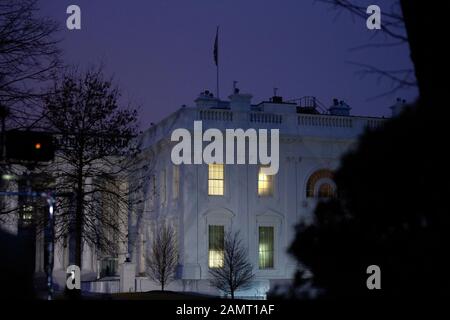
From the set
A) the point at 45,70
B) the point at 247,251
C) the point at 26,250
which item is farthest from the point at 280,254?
the point at 26,250

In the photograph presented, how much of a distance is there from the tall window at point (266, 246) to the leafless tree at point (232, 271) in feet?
5.16

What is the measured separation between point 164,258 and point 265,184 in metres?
6.71

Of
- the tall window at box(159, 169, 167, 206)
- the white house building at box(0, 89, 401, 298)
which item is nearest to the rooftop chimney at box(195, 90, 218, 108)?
the white house building at box(0, 89, 401, 298)

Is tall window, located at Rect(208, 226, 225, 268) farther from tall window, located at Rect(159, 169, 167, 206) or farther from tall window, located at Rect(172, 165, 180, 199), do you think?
tall window, located at Rect(159, 169, 167, 206)

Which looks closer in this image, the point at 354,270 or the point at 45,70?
the point at 354,270

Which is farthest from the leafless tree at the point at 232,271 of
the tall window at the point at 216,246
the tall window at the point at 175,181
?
the tall window at the point at 175,181

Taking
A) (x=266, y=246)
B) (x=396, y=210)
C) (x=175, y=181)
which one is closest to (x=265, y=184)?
(x=266, y=246)

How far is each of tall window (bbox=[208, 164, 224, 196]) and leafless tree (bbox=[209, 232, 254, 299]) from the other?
2582 mm

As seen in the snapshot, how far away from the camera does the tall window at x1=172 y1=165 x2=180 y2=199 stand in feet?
124

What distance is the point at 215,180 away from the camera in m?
37.8

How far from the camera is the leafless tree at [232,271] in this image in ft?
115

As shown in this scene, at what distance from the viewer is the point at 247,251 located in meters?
37.2

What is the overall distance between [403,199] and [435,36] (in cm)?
168
